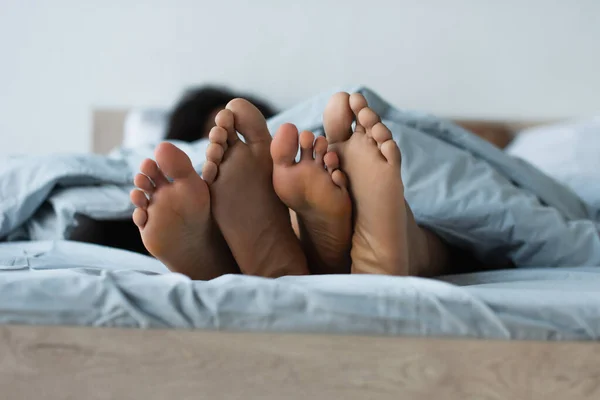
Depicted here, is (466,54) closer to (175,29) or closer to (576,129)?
(576,129)

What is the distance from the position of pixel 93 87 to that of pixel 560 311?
6.13ft

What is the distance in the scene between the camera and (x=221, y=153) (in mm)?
756

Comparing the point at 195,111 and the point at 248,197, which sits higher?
the point at 248,197

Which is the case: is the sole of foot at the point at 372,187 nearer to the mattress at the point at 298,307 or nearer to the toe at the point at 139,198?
the mattress at the point at 298,307

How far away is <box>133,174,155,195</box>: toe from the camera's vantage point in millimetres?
718

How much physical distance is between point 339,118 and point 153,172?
0.22m

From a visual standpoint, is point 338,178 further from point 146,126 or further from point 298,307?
point 146,126

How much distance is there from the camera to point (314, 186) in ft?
2.38

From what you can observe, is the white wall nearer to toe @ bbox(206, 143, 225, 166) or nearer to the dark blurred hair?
the dark blurred hair

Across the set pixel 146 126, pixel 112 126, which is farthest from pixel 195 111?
pixel 112 126

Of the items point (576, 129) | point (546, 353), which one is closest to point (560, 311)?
point (546, 353)

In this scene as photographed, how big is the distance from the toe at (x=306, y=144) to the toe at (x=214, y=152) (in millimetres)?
93

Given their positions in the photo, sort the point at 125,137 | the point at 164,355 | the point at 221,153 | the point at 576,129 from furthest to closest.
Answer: the point at 125,137 → the point at 576,129 → the point at 221,153 → the point at 164,355

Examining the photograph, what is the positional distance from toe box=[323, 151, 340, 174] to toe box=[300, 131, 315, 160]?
2 cm
